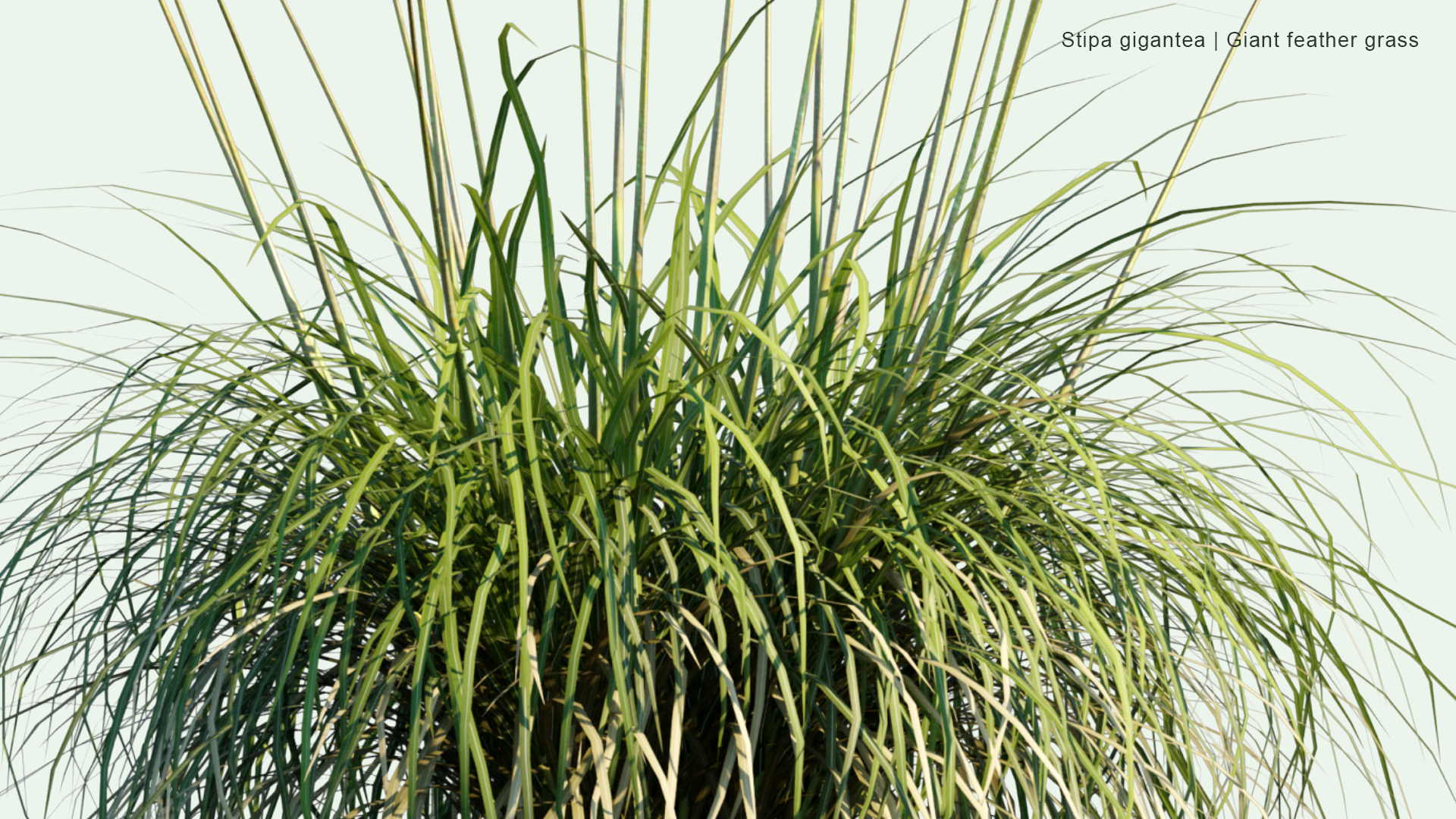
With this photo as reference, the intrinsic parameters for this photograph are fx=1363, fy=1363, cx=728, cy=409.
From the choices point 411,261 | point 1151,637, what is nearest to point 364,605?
point 411,261

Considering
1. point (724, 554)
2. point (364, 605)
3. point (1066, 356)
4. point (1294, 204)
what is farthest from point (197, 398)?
point (1294, 204)

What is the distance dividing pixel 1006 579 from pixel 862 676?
0.19m

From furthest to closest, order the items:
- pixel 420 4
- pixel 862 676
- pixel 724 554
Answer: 1. pixel 420 4
2. pixel 862 676
3. pixel 724 554

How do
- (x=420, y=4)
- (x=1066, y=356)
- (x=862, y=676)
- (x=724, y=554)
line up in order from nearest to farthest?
1. (x=724, y=554)
2. (x=862, y=676)
3. (x=420, y=4)
4. (x=1066, y=356)

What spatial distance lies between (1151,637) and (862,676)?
38cm

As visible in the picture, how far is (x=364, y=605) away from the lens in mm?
1466

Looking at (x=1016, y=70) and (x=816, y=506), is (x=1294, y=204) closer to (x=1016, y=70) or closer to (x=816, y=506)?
(x=1016, y=70)

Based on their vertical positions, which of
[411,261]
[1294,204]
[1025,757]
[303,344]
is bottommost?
[1025,757]

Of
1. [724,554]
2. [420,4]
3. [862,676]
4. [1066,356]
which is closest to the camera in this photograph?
[724,554]

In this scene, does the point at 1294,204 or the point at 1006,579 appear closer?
the point at 1006,579

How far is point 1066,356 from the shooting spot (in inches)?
65.1

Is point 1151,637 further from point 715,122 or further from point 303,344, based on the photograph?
point 303,344

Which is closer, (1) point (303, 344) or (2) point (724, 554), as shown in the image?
(2) point (724, 554)

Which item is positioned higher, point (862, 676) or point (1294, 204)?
point (1294, 204)
